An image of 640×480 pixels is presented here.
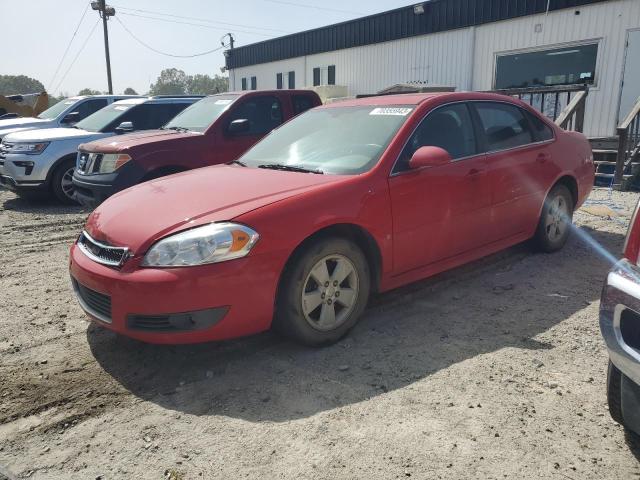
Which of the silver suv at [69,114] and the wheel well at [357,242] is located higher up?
the silver suv at [69,114]

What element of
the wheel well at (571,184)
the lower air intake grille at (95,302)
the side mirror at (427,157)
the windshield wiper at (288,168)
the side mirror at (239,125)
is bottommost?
the lower air intake grille at (95,302)

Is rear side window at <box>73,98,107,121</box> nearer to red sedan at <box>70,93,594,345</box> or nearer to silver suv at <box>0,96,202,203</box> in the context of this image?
silver suv at <box>0,96,202,203</box>

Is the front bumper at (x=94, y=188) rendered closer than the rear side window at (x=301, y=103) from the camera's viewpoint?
Yes

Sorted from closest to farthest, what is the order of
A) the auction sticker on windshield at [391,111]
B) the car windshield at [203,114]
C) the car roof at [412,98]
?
the auction sticker on windshield at [391,111] → the car roof at [412,98] → the car windshield at [203,114]

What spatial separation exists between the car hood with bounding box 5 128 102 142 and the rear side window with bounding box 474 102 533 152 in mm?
6658

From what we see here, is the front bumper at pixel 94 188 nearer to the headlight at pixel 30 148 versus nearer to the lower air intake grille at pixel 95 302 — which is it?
the headlight at pixel 30 148

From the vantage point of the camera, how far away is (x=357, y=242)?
348 cm

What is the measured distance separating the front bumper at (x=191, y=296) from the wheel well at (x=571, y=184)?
3.54 m

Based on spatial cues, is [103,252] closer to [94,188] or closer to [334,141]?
[334,141]

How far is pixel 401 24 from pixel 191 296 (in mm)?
17703

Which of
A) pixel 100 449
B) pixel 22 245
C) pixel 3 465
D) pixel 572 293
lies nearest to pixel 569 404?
pixel 572 293

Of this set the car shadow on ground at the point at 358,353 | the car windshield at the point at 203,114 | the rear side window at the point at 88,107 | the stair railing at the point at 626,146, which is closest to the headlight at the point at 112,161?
the car windshield at the point at 203,114

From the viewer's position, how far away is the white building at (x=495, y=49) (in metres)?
12.3

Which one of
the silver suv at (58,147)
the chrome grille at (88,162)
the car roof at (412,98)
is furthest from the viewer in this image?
the silver suv at (58,147)
